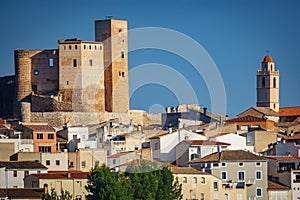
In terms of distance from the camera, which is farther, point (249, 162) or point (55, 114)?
point (55, 114)

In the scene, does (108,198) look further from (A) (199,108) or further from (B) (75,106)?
(A) (199,108)

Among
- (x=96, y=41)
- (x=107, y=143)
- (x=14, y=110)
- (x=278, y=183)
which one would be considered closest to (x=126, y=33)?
(x=96, y=41)

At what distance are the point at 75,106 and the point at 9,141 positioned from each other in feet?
47.7

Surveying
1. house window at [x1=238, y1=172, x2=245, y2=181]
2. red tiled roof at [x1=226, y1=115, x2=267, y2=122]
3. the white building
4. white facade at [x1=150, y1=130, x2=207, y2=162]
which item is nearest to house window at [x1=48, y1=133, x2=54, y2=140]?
white facade at [x1=150, y1=130, x2=207, y2=162]

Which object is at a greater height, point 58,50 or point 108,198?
point 58,50

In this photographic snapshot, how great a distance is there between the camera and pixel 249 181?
78.7m

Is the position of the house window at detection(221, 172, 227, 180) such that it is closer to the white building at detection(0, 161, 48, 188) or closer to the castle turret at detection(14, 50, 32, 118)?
the white building at detection(0, 161, 48, 188)

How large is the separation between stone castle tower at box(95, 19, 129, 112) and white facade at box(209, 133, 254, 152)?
12.8m

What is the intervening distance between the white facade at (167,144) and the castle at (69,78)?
11.7 meters

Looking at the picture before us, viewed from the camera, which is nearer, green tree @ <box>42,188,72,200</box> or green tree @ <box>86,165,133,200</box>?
green tree @ <box>42,188,72,200</box>

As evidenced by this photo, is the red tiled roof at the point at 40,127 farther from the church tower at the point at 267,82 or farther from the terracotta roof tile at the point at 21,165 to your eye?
the church tower at the point at 267,82

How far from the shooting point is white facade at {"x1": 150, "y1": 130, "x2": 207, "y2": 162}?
84.4m

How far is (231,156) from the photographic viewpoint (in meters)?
79.4

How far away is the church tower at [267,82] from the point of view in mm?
124812
